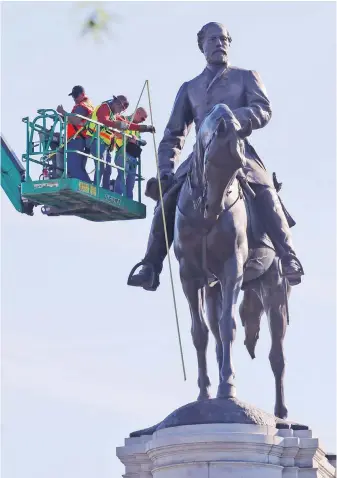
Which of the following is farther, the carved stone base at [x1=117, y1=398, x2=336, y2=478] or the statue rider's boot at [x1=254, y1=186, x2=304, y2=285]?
the statue rider's boot at [x1=254, y1=186, x2=304, y2=285]

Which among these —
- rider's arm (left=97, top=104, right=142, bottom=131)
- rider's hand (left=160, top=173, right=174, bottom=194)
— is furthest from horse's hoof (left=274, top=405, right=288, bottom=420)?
rider's arm (left=97, top=104, right=142, bottom=131)

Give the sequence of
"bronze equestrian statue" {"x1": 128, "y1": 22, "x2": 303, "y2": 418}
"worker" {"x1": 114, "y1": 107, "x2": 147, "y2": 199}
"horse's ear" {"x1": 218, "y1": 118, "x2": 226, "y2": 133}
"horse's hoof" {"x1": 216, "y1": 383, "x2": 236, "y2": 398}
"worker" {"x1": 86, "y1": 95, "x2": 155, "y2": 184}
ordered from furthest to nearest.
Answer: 1. "worker" {"x1": 114, "y1": 107, "x2": 147, "y2": 199}
2. "worker" {"x1": 86, "y1": 95, "x2": 155, "y2": 184}
3. "horse's hoof" {"x1": 216, "y1": 383, "x2": 236, "y2": 398}
4. "bronze equestrian statue" {"x1": 128, "y1": 22, "x2": 303, "y2": 418}
5. "horse's ear" {"x1": 218, "y1": 118, "x2": 226, "y2": 133}

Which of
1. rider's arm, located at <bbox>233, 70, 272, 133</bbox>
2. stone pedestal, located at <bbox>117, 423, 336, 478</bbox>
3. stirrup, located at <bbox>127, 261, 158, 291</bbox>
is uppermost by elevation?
rider's arm, located at <bbox>233, 70, 272, 133</bbox>

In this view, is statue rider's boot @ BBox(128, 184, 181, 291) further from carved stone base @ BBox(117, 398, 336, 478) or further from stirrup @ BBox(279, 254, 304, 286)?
carved stone base @ BBox(117, 398, 336, 478)

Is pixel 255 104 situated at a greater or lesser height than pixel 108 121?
lesser

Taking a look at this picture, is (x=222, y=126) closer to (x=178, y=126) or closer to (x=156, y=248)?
(x=156, y=248)

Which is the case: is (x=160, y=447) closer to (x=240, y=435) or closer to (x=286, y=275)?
(x=240, y=435)

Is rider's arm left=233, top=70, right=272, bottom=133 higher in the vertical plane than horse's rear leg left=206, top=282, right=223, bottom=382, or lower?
higher

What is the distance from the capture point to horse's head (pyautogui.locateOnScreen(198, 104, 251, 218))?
27531 millimetres

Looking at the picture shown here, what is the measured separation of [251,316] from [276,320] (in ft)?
2.14

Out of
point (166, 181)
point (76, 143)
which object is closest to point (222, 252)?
point (166, 181)

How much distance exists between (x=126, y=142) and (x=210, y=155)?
4.39m

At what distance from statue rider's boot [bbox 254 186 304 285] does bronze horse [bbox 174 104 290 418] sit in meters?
0.13

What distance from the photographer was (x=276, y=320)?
3039cm
